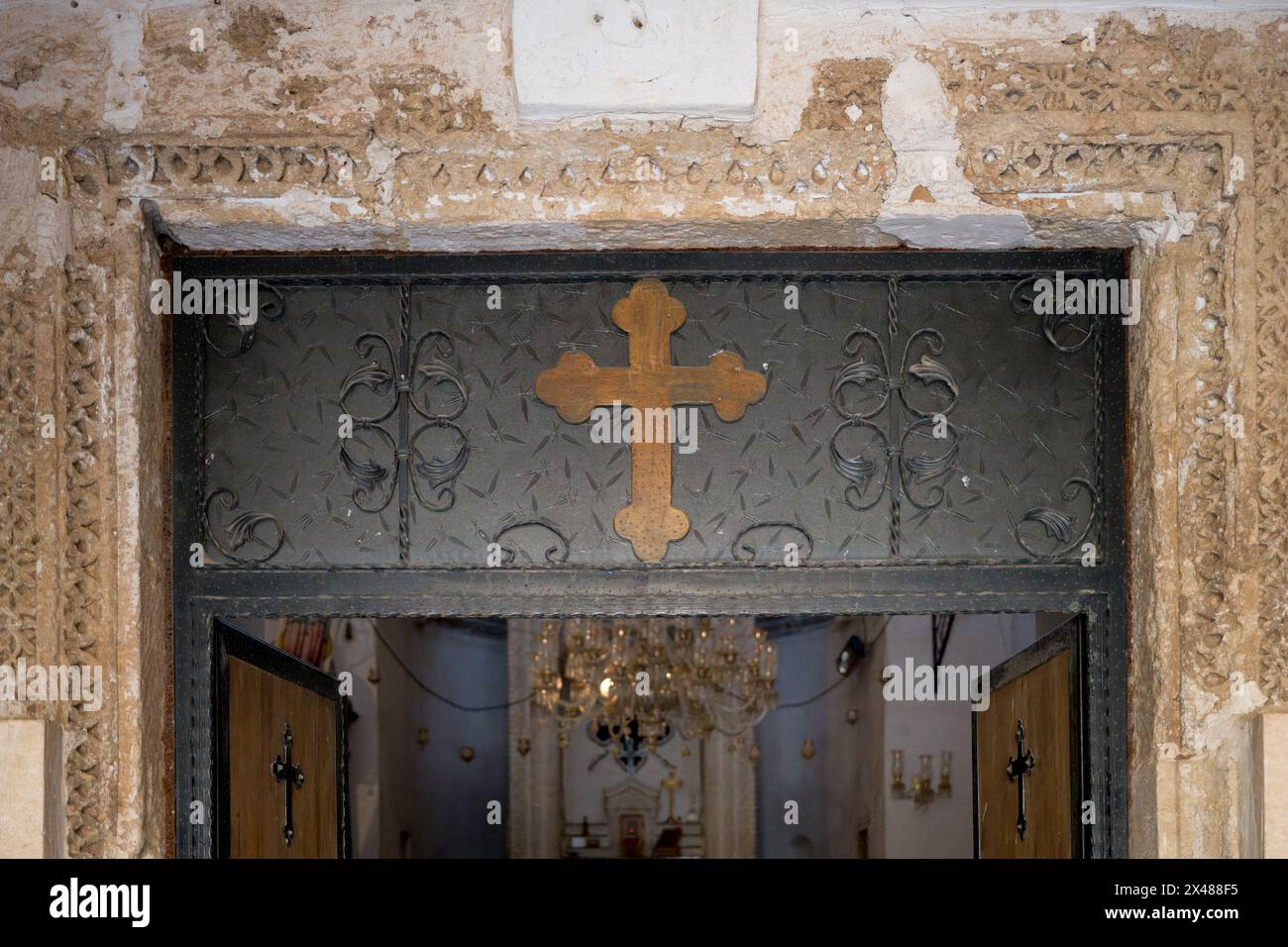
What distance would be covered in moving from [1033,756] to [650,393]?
127 cm

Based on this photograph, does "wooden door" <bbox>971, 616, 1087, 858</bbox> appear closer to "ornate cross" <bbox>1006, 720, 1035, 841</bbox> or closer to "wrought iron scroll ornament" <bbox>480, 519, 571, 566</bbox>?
"ornate cross" <bbox>1006, 720, 1035, 841</bbox>

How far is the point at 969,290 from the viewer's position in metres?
3.29

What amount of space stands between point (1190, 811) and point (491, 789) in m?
7.64

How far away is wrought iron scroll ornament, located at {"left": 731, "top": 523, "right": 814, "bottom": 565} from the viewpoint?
10.5 ft

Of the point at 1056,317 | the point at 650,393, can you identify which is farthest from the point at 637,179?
the point at 1056,317

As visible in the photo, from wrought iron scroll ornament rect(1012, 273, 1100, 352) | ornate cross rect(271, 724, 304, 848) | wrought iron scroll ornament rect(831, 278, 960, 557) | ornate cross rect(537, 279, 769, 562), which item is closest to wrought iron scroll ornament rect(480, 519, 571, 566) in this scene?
ornate cross rect(537, 279, 769, 562)

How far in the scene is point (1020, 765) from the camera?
3.61 m

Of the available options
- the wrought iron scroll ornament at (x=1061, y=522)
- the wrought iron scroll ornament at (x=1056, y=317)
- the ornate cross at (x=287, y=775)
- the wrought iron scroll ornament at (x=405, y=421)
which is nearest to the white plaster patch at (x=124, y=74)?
the wrought iron scroll ornament at (x=405, y=421)

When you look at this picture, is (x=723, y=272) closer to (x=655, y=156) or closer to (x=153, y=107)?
(x=655, y=156)

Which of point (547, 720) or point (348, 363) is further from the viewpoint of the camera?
point (547, 720)

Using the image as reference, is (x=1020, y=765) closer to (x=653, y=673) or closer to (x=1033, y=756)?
(x=1033, y=756)

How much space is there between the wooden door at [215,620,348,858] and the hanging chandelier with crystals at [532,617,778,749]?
3.69 metres
